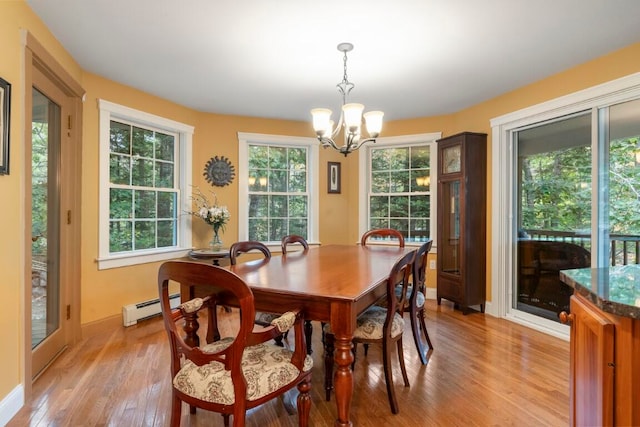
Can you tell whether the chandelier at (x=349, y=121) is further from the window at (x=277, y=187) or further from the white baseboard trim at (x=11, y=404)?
the white baseboard trim at (x=11, y=404)

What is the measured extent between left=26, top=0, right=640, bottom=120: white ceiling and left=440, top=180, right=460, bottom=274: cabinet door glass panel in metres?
1.06

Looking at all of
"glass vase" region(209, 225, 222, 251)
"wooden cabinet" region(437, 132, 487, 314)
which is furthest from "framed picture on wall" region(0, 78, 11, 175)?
"wooden cabinet" region(437, 132, 487, 314)

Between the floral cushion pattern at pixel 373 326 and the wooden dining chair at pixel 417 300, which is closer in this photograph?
the floral cushion pattern at pixel 373 326

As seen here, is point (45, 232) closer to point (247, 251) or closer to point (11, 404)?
point (11, 404)

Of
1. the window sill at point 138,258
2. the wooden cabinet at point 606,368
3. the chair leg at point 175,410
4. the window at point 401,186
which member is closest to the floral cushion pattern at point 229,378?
the chair leg at point 175,410

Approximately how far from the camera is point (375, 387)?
2.24m

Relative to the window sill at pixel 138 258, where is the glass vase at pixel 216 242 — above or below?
above

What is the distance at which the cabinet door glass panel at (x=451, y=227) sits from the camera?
13.0 feet

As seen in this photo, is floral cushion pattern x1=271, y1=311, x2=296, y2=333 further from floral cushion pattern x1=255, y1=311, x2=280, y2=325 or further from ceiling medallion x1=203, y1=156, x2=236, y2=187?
ceiling medallion x1=203, y1=156, x2=236, y2=187

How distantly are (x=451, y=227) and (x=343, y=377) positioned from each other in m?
2.90

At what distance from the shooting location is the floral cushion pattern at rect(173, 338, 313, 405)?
139 cm

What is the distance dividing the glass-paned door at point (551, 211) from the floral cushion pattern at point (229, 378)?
2870mm

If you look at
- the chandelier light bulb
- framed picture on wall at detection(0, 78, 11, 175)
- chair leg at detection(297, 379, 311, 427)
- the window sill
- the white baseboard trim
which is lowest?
the white baseboard trim

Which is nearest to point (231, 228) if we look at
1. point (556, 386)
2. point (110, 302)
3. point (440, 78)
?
point (110, 302)
